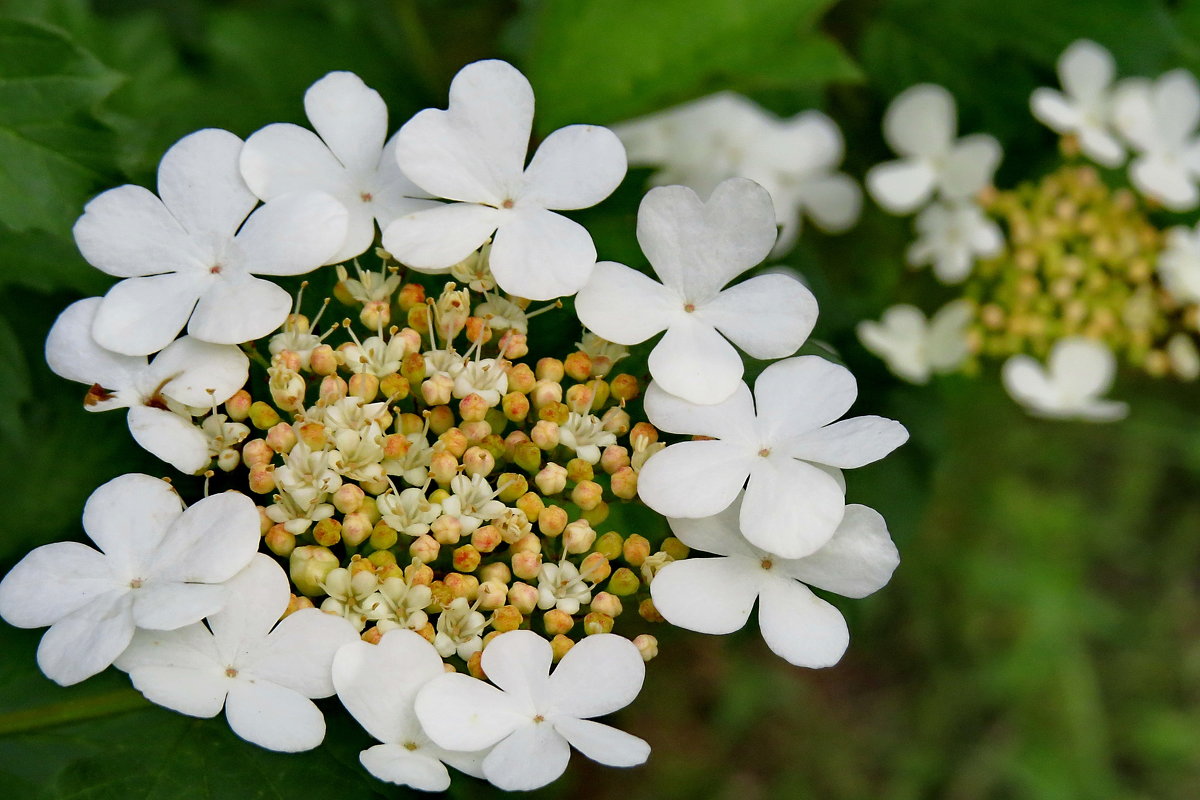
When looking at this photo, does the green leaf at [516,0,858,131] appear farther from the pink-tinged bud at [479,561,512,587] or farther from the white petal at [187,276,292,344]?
the pink-tinged bud at [479,561,512,587]

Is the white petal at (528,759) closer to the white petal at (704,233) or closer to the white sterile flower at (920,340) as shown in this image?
the white petal at (704,233)

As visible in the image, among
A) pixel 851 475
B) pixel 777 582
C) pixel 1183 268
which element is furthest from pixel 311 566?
pixel 1183 268

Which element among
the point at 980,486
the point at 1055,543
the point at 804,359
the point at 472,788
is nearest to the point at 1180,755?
the point at 1055,543

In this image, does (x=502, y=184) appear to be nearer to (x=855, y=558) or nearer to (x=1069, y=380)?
(x=855, y=558)

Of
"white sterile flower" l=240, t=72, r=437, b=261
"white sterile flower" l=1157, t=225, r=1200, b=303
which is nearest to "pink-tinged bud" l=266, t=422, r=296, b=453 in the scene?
"white sterile flower" l=240, t=72, r=437, b=261

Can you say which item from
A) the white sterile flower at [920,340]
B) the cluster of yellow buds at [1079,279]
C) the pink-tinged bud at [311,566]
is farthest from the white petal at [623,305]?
the cluster of yellow buds at [1079,279]

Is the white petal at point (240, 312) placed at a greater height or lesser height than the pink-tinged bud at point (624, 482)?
greater
